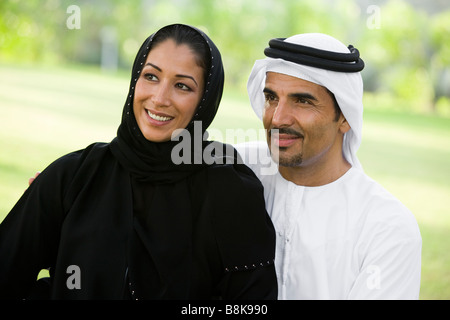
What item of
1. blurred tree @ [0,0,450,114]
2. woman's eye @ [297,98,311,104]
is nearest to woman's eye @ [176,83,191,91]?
woman's eye @ [297,98,311,104]

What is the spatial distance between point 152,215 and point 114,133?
34.2ft

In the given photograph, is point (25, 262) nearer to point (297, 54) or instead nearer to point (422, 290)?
point (297, 54)

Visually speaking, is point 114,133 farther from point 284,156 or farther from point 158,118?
point 158,118

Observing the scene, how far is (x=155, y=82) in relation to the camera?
195cm

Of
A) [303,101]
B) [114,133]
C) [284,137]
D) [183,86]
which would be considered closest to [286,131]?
→ [284,137]

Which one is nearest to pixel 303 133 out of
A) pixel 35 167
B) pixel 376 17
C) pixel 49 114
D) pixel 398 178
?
pixel 376 17

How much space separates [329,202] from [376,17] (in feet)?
4.16

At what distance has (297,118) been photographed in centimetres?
216

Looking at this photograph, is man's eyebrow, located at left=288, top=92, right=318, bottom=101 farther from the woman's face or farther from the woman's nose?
the woman's nose

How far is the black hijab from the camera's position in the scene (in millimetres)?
1944

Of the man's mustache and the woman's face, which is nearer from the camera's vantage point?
the woman's face

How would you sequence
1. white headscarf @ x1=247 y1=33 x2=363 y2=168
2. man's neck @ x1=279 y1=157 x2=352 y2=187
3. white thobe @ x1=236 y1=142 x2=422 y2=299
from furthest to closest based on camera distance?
man's neck @ x1=279 y1=157 x2=352 y2=187
white headscarf @ x1=247 y1=33 x2=363 y2=168
white thobe @ x1=236 y1=142 x2=422 y2=299

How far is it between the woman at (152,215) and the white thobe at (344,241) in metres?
0.24

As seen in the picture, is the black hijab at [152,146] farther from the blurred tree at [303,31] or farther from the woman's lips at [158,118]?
the blurred tree at [303,31]
